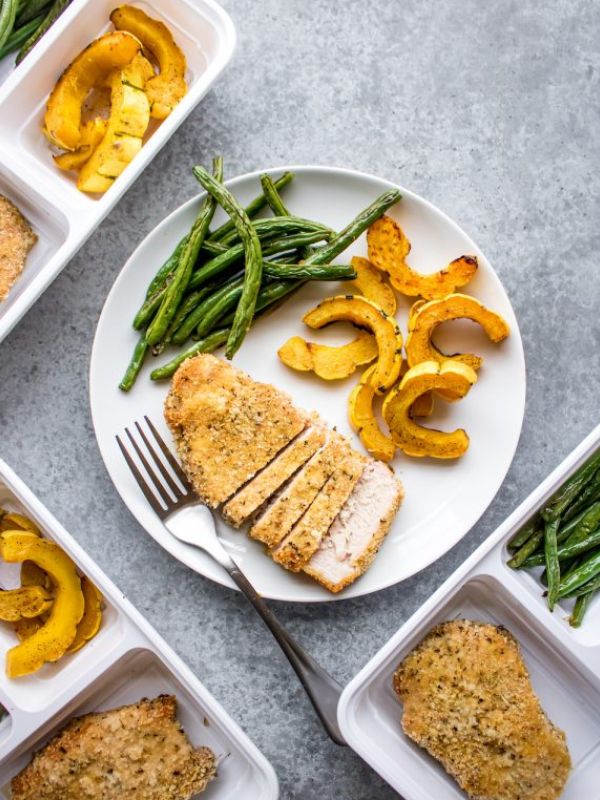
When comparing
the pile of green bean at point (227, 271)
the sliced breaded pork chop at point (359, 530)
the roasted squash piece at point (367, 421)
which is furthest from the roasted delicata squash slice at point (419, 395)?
the pile of green bean at point (227, 271)

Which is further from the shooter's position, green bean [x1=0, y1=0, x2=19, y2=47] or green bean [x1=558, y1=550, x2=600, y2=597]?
green bean [x1=0, y1=0, x2=19, y2=47]

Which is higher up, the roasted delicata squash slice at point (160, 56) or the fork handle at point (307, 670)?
the roasted delicata squash slice at point (160, 56)

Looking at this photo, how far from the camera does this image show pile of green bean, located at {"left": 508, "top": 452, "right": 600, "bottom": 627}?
336 centimetres

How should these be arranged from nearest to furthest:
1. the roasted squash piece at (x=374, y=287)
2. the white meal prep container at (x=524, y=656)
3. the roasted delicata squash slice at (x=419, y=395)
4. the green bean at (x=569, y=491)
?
the white meal prep container at (x=524, y=656), the green bean at (x=569, y=491), the roasted delicata squash slice at (x=419, y=395), the roasted squash piece at (x=374, y=287)

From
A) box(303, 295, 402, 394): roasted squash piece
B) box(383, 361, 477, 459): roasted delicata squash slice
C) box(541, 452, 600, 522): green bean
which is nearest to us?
box(541, 452, 600, 522): green bean

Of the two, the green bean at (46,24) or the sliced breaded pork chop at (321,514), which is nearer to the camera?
the sliced breaded pork chop at (321,514)

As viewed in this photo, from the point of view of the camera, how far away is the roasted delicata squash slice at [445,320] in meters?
3.51

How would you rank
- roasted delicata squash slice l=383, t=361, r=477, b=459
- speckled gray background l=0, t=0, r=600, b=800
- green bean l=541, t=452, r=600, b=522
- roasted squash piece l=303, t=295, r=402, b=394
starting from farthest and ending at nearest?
speckled gray background l=0, t=0, r=600, b=800 < roasted squash piece l=303, t=295, r=402, b=394 < roasted delicata squash slice l=383, t=361, r=477, b=459 < green bean l=541, t=452, r=600, b=522

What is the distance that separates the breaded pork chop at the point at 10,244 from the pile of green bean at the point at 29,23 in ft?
2.15

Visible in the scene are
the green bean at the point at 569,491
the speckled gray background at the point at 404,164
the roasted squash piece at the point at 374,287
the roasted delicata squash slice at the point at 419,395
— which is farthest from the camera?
the speckled gray background at the point at 404,164

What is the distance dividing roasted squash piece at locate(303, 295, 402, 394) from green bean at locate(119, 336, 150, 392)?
741 mm

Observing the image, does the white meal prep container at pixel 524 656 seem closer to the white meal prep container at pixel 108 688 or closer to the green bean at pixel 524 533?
the green bean at pixel 524 533

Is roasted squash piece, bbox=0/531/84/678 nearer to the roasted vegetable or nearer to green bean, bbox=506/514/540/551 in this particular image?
the roasted vegetable

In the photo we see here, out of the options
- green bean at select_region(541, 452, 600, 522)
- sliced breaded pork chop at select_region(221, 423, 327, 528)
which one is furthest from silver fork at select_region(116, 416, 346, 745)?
green bean at select_region(541, 452, 600, 522)
